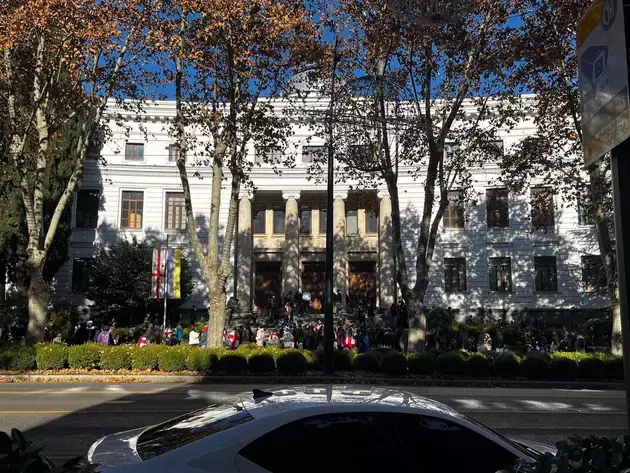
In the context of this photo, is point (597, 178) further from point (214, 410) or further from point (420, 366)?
point (214, 410)

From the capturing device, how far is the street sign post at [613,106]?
10.3 feet

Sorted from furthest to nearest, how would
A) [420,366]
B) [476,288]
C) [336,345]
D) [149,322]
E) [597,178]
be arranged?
[476,288]
[149,322]
[336,345]
[597,178]
[420,366]

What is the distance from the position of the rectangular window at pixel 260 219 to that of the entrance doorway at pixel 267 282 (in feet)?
8.09

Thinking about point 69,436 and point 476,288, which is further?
point 476,288

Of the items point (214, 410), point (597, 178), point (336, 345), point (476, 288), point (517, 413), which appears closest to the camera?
point (214, 410)

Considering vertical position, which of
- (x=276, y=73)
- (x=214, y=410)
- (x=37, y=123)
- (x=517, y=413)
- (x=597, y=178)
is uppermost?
(x=276, y=73)

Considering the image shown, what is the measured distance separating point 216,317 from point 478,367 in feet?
30.3

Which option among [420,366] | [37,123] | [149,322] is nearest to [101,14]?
[37,123]

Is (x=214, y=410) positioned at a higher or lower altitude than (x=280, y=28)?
lower

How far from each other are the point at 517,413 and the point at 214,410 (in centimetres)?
881

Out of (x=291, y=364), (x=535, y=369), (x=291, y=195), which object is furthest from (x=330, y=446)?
(x=291, y=195)

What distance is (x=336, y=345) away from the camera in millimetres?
24047

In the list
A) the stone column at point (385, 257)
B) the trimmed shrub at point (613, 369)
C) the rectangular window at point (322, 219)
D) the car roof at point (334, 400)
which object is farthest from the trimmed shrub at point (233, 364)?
the rectangular window at point (322, 219)

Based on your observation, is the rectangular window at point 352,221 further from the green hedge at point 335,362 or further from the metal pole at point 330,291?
the green hedge at point 335,362
